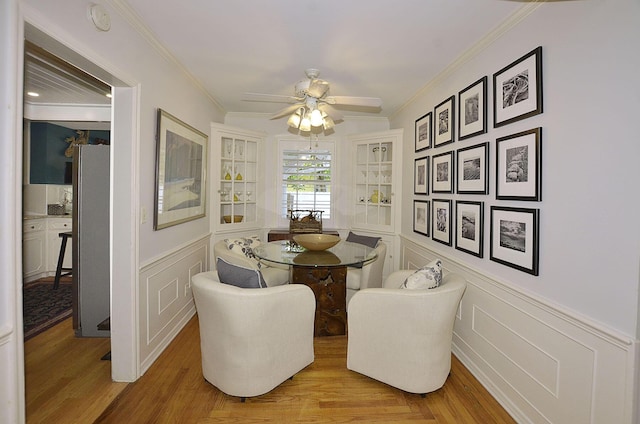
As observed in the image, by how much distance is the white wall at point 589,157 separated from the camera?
136 cm

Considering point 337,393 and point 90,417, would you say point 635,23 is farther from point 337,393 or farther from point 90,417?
point 90,417

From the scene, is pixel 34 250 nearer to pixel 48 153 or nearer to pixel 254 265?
pixel 48 153

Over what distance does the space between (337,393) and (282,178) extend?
3.39 metres

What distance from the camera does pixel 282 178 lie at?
4992 millimetres

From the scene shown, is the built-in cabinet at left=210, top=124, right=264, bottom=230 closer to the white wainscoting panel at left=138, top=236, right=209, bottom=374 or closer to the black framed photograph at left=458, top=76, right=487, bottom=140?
the white wainscoting panel at left=138, top=236, right=209, bottom=374

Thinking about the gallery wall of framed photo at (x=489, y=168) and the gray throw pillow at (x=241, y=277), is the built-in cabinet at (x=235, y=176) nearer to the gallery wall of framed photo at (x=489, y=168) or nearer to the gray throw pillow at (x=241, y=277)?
the gray throw pillow at (x=241, y=277)

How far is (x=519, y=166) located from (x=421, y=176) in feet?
5.34

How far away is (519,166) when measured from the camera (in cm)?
202

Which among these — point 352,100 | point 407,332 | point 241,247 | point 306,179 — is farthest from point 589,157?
point 306,179

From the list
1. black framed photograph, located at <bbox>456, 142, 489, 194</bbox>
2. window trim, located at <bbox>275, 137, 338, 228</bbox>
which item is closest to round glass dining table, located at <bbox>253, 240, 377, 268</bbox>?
black framed photograph, located at <bbox>456, 142, 489, 194</bbox>

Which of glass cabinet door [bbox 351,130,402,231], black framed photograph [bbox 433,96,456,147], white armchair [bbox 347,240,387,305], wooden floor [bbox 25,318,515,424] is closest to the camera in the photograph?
wooden floor [bbox 25,318,515,424]

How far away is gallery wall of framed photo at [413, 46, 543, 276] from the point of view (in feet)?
6.30

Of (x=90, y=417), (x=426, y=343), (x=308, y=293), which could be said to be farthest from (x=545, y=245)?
(x=90, y=417)

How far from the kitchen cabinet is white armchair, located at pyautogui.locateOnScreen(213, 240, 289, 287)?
3.29m
